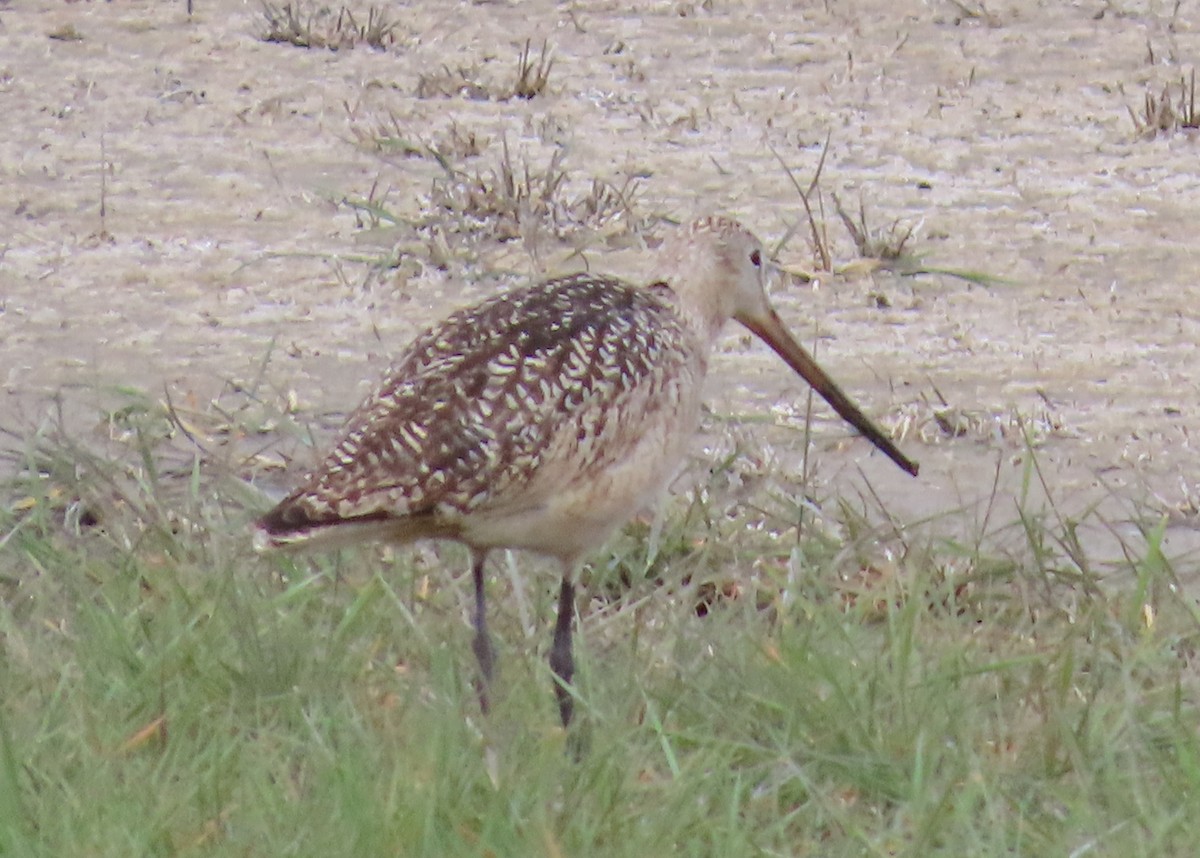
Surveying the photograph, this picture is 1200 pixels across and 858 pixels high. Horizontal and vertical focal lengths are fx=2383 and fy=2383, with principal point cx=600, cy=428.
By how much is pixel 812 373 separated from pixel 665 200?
226cm

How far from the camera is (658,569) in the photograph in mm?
5082

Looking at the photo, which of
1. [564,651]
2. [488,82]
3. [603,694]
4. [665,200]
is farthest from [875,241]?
[603,694]

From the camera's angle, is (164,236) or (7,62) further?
(7,62)

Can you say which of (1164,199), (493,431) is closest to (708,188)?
(1164,199)

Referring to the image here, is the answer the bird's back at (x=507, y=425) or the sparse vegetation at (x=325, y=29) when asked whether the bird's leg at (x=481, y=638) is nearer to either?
the bird's back at (x=507, y=425)

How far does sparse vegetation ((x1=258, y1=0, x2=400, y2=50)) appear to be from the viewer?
8.81m

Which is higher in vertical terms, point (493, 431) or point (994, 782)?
point (493, 431)

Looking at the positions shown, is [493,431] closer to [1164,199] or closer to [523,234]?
[523,234]

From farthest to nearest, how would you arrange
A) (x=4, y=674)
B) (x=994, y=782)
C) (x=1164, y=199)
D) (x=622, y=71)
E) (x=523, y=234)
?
(x=622, y=71), (x=1164, y=199), (x=523, y=234), (x=4, y=674), (x=994, y=782)

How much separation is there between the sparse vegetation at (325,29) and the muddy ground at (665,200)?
8 cm

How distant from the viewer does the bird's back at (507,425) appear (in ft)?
13.0

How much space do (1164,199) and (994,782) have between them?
417 cm

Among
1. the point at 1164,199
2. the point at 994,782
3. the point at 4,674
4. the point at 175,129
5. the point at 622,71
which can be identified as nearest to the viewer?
the point at 994,782

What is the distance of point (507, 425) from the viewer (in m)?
4.07
